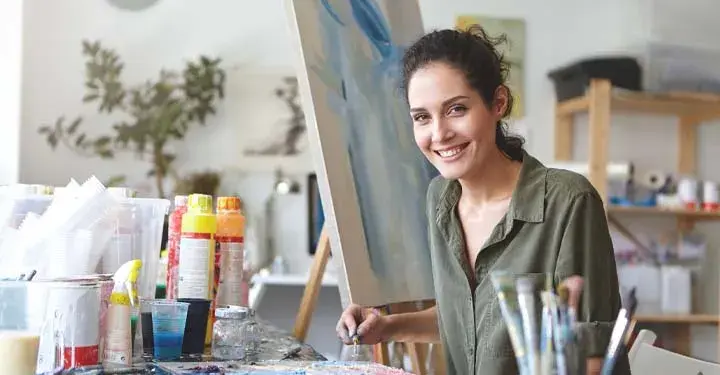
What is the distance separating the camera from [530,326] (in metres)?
0.73

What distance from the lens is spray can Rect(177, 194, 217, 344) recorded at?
1.40 meters

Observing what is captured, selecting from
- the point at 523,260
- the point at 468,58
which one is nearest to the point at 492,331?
the point at 523,260

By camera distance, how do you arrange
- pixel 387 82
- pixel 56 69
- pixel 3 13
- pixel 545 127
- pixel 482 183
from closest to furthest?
pixel 482 183 → pixel 387 82 → pixel 3 13 → pixel 56 69 → pixel 545 127

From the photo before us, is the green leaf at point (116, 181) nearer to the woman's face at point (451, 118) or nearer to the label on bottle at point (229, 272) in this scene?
the label on bottle at point (229, 272)

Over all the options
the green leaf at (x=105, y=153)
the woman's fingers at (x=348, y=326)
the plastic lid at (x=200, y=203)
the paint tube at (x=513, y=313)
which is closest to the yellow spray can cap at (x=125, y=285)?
the plastic lid at (x=200, y=203)

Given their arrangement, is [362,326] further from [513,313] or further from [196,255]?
[513,313]

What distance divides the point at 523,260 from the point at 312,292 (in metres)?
0.67

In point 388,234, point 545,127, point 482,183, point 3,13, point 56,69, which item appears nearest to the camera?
point 482,183

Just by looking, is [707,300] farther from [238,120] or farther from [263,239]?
[238,120]

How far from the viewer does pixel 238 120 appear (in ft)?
11.8

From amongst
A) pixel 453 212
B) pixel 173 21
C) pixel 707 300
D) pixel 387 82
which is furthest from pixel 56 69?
pixel 707 300

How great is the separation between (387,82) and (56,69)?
2059 mm

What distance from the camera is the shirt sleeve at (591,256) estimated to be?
124 centimetres

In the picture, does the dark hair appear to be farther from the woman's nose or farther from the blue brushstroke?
the blue brushstroke
